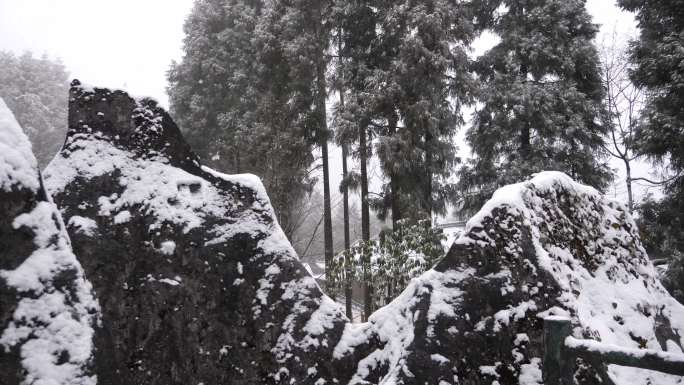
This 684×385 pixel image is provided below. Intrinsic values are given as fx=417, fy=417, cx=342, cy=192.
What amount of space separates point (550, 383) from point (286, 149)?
9.89 m

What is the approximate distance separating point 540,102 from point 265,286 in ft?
38.5

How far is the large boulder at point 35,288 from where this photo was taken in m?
1.73

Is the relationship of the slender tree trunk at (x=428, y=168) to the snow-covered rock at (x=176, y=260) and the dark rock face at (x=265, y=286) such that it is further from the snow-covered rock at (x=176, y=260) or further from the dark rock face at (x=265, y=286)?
the snow-covered rock at (x=176, y=260)

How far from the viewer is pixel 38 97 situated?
2866 centimetres

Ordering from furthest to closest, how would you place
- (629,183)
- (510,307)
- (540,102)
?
(629,183) < (540,102) < (510,307)

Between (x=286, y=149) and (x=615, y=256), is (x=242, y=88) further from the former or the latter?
(x=615, y=256)

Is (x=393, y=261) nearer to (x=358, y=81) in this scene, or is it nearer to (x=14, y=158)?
(x=358, y=81)

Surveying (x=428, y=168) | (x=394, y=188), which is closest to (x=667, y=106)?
(x=428, y=168)

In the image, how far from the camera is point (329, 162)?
15.4 meters

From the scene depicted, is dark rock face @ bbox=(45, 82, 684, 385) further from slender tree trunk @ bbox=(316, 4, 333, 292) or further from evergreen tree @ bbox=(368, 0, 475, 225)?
slender tree trunk @ bbox=(316, 4, 333, 292)

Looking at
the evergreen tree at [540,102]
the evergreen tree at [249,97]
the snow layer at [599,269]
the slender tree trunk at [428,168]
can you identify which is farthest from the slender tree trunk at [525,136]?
the snow layer at [599,269]

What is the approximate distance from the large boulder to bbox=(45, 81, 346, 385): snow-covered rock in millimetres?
1156

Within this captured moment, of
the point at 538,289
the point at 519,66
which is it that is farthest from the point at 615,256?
the point at 519,66

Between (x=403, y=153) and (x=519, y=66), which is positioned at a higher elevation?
(x=519, y=66)
